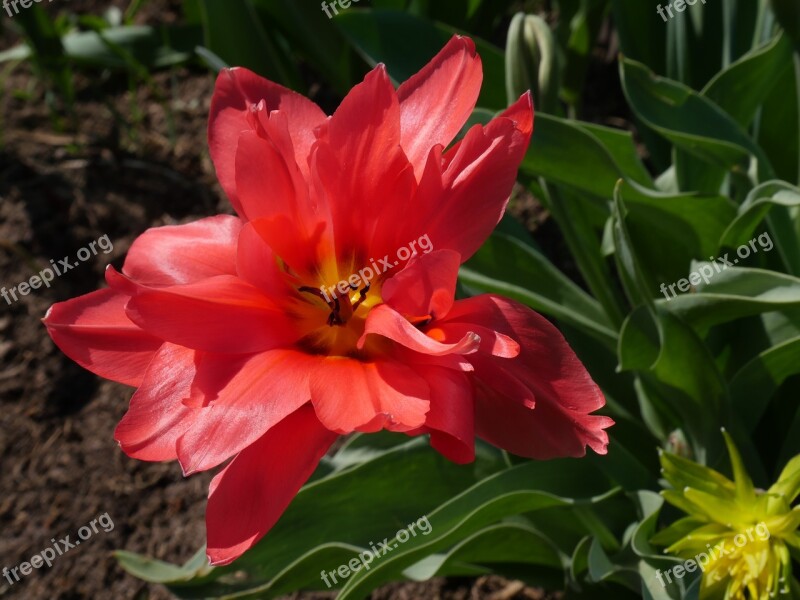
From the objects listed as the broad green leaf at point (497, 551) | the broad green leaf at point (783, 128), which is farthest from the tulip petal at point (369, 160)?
the broad green leaf at point (783, 128)

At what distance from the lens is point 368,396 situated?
746 millimetres

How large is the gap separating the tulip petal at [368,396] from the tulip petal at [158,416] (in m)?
0.12

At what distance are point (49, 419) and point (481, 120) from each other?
133 cm

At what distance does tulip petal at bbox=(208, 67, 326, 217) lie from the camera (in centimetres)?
93

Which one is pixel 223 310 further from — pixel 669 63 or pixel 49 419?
pixel 49 419

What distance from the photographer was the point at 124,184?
2467 mm

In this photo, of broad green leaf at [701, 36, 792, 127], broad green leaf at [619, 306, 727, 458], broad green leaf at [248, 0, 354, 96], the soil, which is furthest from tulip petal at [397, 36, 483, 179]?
broad green leaf at [248, 0, 354, 96]

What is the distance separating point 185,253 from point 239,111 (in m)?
0.16

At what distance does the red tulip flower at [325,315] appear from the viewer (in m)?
0.75

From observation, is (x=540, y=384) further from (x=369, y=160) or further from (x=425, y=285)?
(x=369, y=160)

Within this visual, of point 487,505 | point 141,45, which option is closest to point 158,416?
point 487,505

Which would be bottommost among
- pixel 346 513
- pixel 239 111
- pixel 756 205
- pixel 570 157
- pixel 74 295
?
pixel 346 513

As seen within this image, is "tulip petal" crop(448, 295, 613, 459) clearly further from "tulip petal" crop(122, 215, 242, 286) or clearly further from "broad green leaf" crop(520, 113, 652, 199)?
"broad green leaf" crop(520, 113, 652, 199)

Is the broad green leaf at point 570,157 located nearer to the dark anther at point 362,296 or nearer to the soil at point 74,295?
the dark anther at point 362,296
